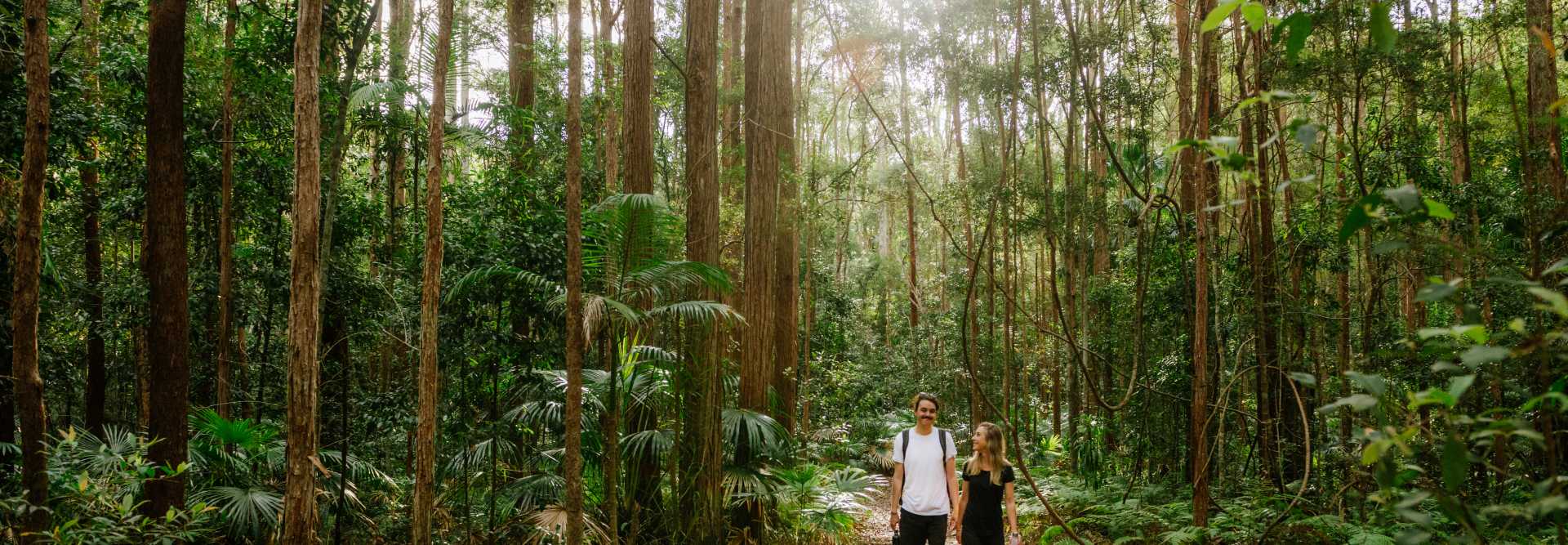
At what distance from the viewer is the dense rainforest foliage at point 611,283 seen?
538 centimetres

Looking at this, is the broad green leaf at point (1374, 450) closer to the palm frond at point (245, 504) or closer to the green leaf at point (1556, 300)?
the green leaf at point (1556, 300)

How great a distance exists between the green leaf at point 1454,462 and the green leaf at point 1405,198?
1.33 ft

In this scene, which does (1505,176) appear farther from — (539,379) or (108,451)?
(108,451)

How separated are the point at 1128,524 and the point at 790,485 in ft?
11.1

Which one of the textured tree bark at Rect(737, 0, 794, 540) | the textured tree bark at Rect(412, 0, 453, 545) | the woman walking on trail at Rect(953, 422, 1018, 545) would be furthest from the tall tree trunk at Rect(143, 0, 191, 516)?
the woman walking on trail at Rect(953, 422, 1018, 545)

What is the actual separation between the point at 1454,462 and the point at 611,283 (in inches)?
183

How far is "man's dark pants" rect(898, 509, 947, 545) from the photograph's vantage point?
5.16 metres

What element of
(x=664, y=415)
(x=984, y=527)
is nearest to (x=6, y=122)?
(x=664, y=415)

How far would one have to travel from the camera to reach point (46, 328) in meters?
10.0

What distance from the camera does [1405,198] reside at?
1430 mm

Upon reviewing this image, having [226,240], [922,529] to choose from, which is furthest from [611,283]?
[226,240]

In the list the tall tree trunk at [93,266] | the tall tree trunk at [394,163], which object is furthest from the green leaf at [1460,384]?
the tall tree trunk at [93,266]

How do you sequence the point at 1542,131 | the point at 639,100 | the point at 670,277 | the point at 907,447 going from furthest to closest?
1. the point at 1542,131
2. the point at 639,100
3. the point at 670,277
4. the point at 907,447

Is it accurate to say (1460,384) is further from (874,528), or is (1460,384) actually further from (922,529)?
(874,528)
